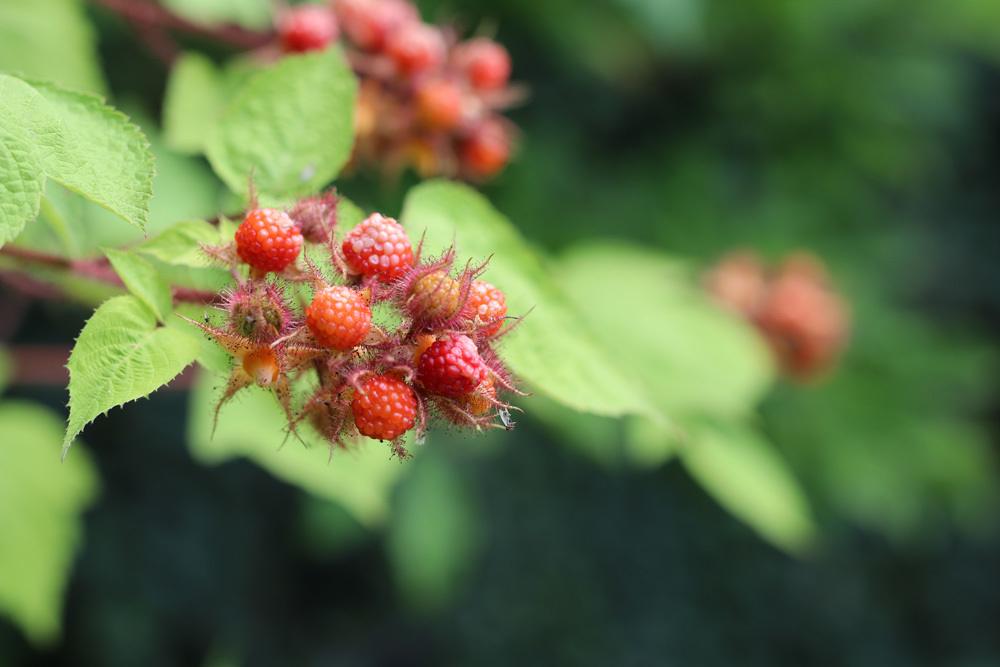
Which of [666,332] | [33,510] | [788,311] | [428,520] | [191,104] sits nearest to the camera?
[191,104]

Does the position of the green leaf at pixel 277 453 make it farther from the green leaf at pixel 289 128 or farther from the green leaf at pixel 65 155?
the green leaf at pixel 65 155

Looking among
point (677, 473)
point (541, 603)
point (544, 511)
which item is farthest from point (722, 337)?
point (541, 603)

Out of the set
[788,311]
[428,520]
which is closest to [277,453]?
[788,311]

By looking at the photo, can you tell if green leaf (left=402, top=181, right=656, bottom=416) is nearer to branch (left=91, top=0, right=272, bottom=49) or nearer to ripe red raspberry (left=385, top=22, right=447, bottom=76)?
ripe red raspberry (left=385, top=22, right=447, bottom=76)

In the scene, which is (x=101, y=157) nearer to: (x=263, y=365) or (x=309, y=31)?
(x=263, y=365)

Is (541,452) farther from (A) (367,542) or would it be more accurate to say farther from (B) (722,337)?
(B) (722,337)

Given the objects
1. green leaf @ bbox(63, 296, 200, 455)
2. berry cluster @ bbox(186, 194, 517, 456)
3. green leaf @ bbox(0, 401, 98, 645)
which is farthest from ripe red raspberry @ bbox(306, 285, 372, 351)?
green leaf @ bbox(0, 401, 98, 645)
